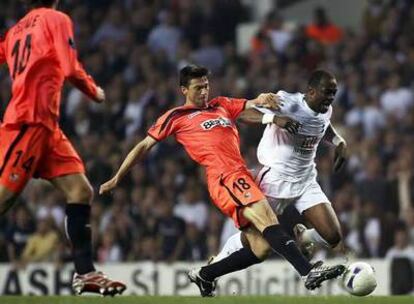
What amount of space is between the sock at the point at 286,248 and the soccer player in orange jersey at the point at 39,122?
4.63 ft

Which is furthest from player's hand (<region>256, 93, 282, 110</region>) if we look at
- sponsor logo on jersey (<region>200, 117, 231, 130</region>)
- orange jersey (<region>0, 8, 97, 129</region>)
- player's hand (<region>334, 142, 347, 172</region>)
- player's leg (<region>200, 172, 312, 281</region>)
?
orange jersey (<region>0, 8, 97, 129</region>)

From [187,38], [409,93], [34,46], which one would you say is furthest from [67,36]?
[187,38]

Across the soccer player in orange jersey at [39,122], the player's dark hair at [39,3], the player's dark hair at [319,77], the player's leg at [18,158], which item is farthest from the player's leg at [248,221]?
the player's dark hair at [39,3]

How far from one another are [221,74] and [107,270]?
445 cm

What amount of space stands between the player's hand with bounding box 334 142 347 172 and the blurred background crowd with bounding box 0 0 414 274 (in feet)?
15.8

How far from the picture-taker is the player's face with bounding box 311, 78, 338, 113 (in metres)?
11.6

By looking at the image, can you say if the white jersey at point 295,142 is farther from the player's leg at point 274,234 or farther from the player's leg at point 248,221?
the player's leg at point 274,234

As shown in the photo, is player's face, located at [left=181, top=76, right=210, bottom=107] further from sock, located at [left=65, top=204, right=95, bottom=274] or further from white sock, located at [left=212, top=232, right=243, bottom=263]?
sock, located at [left=65, top=204, right=95, bottom=274]

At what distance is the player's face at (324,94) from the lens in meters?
11.6

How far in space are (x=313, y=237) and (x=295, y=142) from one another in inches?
34.1

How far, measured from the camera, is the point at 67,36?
986 centimetres

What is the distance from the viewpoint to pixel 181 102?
19.3 metres

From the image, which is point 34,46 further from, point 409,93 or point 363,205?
point 409,93

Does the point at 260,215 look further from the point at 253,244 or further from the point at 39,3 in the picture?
the point at 39,3
